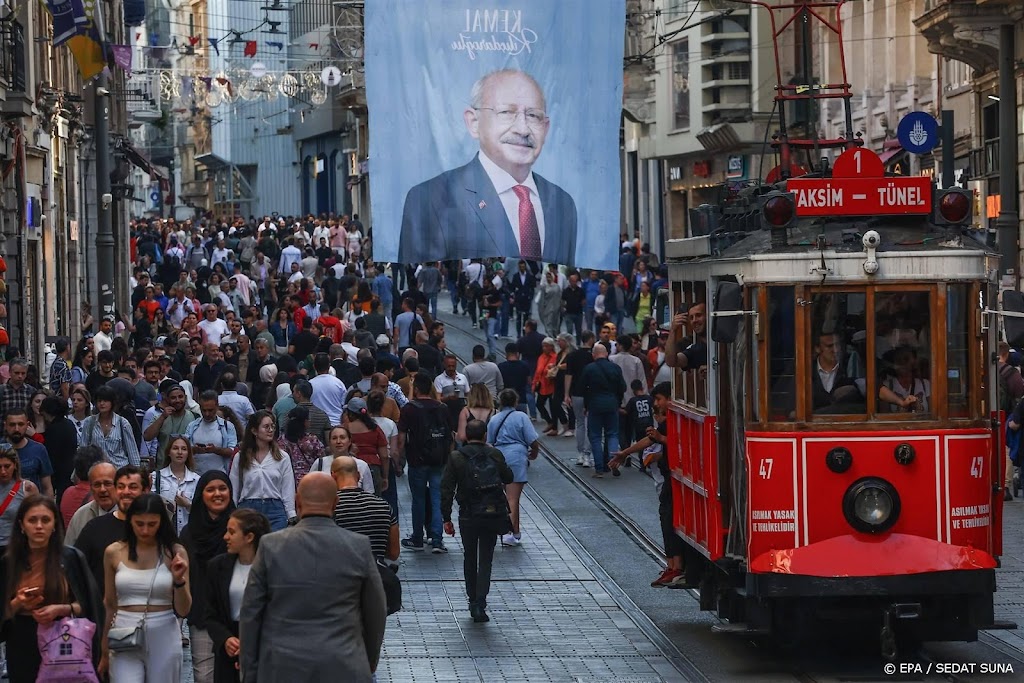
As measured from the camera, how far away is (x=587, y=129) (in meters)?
17.3

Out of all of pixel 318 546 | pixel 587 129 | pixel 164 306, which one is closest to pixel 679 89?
pixel 164 306

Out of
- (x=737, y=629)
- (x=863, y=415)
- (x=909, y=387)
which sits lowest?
(x=737, y=629)

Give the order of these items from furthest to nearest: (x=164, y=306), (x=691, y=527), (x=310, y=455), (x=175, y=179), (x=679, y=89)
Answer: (x=175, y=179)
(x=679, y=89)
(x=164, y=306)
(x=310, y=455)
(x=691, y=527)

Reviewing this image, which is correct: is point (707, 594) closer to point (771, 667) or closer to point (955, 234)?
point (771, 667)

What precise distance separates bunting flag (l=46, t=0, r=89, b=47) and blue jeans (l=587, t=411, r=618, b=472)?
32.5ft

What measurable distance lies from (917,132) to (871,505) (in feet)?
47.7

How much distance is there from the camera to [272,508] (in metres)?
13.0

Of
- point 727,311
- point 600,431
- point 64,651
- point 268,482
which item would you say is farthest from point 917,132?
point 64,651

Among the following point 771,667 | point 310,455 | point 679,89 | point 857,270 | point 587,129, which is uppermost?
point 679,89

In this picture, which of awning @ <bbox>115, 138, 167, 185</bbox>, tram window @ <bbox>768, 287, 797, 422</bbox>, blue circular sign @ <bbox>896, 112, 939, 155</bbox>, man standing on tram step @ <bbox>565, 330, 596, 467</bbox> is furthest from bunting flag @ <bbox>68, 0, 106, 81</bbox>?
tram window @ <bbox>768, 287, 797, 422</bbox>

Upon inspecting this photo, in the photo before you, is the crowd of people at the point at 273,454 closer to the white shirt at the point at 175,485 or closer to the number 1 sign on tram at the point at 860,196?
the white shirt at the point at 175,485

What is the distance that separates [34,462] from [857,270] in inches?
217

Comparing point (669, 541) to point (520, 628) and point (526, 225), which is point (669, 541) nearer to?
point (520, 628)

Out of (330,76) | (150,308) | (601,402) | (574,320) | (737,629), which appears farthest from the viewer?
(330,76)
